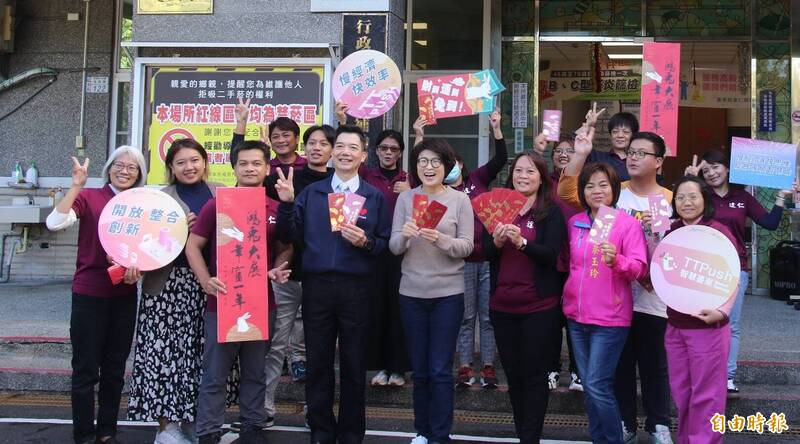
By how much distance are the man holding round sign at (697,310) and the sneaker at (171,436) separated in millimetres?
3084

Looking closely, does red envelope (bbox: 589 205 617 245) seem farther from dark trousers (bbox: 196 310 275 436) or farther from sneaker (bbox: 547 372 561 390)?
dark trousers (bbox: 196 310 275 436)

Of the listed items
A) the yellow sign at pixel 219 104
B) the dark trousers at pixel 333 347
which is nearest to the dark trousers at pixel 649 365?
the dark trousers at pixel 333 347

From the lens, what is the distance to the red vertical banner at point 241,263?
15.1ft

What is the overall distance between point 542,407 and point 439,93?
2707 millimetres

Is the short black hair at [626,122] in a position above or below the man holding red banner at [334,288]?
above

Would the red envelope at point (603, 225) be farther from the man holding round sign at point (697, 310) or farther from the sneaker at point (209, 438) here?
the sneaker at point (209, 438)

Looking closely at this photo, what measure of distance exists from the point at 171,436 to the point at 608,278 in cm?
291

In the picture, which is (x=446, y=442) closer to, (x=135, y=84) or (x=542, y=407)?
(x=542, y=407)

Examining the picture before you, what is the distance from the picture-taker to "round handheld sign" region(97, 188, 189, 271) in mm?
4664

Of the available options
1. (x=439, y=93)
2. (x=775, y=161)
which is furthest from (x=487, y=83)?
(x=775, y=161)

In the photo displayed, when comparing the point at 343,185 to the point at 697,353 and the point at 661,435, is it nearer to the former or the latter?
the point at 697,353

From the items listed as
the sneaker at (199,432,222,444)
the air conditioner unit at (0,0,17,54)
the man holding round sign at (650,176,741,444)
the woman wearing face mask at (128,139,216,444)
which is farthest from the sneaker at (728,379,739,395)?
the air conditioner unit at (0,0,17,54)

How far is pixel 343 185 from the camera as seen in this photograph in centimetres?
483

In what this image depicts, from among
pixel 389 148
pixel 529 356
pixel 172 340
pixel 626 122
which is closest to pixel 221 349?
pixel 172 340
